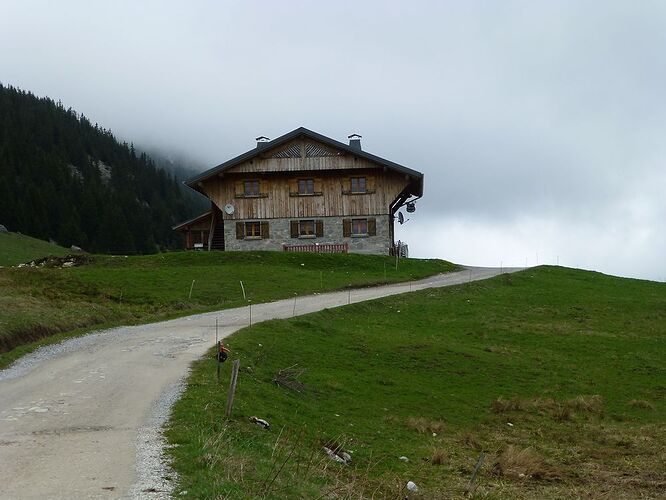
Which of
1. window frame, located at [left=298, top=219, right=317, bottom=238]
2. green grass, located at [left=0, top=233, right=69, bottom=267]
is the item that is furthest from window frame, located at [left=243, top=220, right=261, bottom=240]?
green grass, located at [left=0, top=233, right=69, bottom=267]

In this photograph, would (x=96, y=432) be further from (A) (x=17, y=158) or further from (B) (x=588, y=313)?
(A) (x=17, y=158)

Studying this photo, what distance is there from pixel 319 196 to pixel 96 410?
43909mm

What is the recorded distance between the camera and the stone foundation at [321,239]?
186ft

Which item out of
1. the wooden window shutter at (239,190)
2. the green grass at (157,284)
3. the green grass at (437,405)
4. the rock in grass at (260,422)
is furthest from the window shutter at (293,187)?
the rock in grass at (260,422)

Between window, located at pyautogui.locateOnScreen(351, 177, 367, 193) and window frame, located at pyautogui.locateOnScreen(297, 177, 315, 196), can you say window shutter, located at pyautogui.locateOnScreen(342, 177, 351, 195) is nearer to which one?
window, located at pyautogui.locateOnScreen(351, 177, 367, 193)

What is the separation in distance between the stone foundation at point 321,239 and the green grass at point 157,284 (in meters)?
4.48

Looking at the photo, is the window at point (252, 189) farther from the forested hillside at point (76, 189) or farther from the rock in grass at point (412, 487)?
the forested hillside at point (76, 189)

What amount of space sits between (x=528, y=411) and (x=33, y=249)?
70191 mm

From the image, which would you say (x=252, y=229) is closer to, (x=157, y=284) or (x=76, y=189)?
(x=157, y=284)

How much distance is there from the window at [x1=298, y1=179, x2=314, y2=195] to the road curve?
30762 millimetres

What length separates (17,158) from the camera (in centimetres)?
14988

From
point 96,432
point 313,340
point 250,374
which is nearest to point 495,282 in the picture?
point 313,340

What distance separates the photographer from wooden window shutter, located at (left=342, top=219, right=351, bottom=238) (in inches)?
2240

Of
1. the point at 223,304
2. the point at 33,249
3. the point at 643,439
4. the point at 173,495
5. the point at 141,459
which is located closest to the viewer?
the point at 173,495
